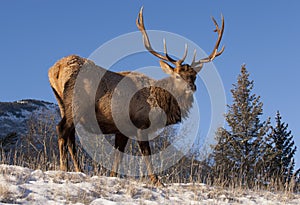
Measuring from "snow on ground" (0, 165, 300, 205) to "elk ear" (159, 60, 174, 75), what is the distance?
8.40ft

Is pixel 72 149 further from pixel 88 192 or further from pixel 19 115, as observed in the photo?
pixel 19 115

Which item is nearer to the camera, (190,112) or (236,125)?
(190,112)

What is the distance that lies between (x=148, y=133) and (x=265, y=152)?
727 inches

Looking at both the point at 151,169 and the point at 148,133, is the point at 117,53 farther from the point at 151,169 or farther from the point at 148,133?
the point at 151,169

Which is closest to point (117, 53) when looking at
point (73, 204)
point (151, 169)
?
point (151, 169)

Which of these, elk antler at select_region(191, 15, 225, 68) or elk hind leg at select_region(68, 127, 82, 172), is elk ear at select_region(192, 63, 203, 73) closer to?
elk antler at select_region(191, 15, 225, 68)

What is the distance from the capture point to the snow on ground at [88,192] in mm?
4891

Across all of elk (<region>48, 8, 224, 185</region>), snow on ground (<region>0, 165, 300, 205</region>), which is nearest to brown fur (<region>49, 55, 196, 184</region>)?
elk (<region>48, 8, 224, 185</region>)

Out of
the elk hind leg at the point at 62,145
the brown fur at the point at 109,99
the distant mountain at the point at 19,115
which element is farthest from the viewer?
the distant mountain at the point at 19,115

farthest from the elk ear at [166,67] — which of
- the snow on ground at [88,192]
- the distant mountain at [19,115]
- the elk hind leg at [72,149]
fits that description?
the distant mountain at [19,115]

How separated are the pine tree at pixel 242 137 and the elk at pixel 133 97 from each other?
1523cm

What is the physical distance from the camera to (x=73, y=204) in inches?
190

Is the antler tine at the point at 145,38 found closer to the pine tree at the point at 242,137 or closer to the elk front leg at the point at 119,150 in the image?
the elk front leg at the point at 119,150

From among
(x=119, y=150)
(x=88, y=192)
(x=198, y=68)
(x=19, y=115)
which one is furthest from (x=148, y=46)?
(x=19, y=115)
